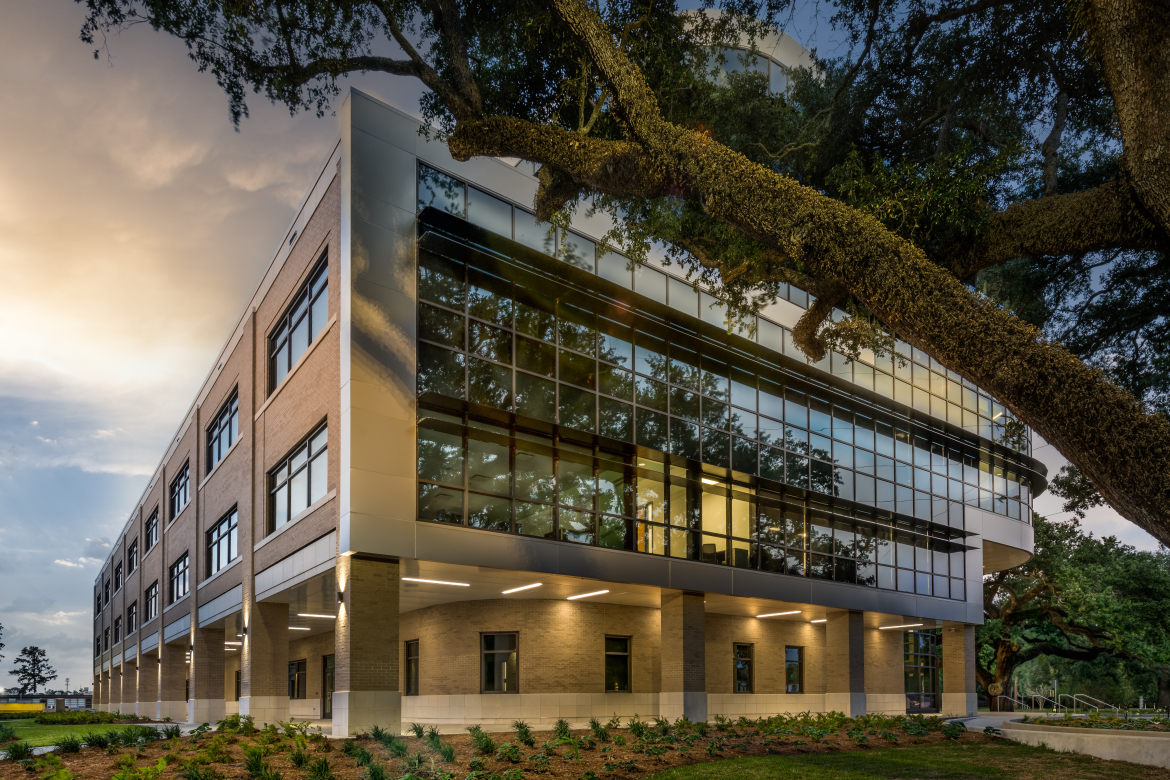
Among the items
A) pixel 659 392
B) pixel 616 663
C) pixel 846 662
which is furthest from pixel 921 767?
pixel 846 662

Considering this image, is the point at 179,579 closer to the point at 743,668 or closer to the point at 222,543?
the point at 222,543

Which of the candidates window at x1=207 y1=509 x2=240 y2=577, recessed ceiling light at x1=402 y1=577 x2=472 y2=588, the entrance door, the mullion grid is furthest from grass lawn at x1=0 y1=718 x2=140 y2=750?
the mullion grid

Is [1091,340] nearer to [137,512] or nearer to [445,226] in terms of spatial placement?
[445,226]

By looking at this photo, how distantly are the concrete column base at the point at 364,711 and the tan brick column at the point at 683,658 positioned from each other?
9.33m

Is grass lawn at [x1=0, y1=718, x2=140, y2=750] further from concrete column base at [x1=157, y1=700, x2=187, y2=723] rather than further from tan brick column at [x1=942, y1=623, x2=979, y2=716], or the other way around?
tan brick column at [x1=942, y1=623, x2=979, y2=716]

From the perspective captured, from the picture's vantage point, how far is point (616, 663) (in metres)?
26.3

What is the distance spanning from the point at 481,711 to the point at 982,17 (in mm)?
20716

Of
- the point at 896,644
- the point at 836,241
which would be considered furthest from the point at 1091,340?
the point at 896,644

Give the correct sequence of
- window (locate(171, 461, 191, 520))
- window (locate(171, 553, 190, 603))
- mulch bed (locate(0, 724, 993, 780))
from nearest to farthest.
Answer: mulch bed (locate(0, 724, 993, 780)) < window (locate(171, 553, 190, 603)) < window (locate(171, 461, 191, 520))

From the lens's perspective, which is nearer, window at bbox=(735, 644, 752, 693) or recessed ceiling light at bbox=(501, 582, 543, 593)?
recessed ceiling light at bbox=(501, 582, 543, 593)

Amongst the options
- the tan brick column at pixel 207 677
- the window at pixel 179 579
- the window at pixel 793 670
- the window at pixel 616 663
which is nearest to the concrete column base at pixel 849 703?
the window at pixel 793 670

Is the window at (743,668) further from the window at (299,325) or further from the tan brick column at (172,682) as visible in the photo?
the tan brick column at (172,682)

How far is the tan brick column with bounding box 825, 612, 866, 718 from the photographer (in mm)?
30516

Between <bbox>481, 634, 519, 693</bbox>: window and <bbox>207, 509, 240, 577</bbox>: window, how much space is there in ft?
29.5
